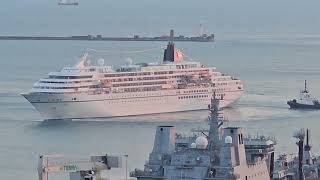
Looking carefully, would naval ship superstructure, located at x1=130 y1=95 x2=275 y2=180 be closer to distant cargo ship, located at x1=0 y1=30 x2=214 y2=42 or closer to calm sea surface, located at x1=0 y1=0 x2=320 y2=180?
calm sea surface, located at x1=0 y1=0 x2=320 y2=180

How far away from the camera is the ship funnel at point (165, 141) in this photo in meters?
17.8

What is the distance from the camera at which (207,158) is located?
17234 mm

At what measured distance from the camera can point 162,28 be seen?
12888 cm

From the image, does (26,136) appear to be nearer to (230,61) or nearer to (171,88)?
(171,88)

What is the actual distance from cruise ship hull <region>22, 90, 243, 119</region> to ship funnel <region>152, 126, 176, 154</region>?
27.3 meters

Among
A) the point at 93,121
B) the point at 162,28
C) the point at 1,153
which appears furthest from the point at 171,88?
the point at 162,28

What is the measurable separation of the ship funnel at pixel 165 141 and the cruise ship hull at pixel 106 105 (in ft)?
89.7

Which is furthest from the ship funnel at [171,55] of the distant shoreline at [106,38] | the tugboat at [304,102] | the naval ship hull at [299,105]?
the distant shoreline at [106,38]

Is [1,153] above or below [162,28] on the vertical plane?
below

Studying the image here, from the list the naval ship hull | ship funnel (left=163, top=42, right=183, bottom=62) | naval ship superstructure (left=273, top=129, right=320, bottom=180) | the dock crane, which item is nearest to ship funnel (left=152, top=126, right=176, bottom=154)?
the dock crane

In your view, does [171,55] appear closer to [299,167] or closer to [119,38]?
[299,167]

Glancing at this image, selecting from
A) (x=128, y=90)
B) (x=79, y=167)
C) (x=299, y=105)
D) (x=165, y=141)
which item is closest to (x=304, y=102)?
(x=299, y=105)

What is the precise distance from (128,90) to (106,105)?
1663 mm

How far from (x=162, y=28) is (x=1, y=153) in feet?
318
